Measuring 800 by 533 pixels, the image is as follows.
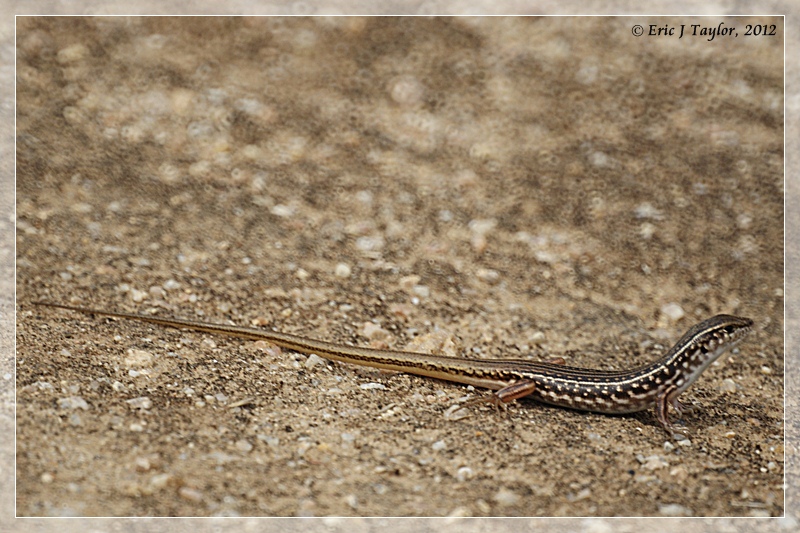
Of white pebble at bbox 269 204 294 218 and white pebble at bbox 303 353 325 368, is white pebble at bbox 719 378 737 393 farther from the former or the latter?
white pebble at bbox 269 204 294 218

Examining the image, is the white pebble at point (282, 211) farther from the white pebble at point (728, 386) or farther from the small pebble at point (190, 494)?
the white pebble at point (728, 386)

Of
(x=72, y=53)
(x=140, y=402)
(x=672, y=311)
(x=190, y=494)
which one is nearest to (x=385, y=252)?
(x=672, y=311)

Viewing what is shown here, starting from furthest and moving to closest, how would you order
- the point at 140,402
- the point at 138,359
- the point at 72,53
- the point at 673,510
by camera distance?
the point at 72,53 < the point at 138,359 < the point at 140,402 < the point at 673,510

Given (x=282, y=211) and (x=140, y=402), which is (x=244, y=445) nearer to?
(x=140, y=402)

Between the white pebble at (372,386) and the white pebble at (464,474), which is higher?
the white pebble at (372,386)

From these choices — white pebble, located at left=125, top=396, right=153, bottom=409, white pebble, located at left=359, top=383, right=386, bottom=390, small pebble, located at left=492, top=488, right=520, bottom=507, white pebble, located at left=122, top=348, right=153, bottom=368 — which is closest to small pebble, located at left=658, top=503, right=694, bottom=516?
small pebble, located at left=492, top=488, right=520, bottom=507

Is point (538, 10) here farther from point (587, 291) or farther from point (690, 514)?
point (690, 514)

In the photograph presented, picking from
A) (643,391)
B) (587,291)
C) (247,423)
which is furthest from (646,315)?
(247,423)

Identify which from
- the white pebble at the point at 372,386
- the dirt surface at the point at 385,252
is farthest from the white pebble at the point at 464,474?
the white pebble at the point at 372,386
